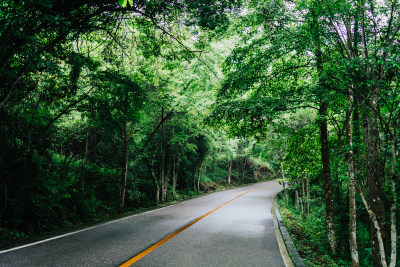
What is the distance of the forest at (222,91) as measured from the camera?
183 inches

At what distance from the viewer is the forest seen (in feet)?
15.3

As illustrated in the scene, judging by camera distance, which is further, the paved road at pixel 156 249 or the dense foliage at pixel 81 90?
the dense foliage at pixel 81 90

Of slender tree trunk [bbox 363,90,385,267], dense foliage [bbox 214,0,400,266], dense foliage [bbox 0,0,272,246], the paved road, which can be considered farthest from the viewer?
dense foliage [bbox 0,0,272,246]

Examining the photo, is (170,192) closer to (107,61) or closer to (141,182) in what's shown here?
(141,182)

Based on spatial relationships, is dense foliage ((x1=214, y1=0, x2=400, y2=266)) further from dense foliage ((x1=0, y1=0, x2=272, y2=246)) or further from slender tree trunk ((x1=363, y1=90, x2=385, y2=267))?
dense foliage ((x1=0, y1=0, x2=272, y2=246))

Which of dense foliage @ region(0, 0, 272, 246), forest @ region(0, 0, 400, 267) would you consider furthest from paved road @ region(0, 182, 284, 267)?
dense foliage @ region(0, 0, 272, 246)

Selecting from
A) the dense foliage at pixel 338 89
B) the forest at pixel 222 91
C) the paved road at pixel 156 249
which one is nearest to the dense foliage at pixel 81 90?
the forest at pixel 222 91

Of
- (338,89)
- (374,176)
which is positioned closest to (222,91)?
(338,89)

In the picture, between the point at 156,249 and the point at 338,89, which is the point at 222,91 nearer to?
the point at 338,89

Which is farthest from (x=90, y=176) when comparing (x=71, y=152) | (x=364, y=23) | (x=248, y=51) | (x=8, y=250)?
(x=364, y=23)

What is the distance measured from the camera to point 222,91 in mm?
7188

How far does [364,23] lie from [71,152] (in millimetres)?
12602

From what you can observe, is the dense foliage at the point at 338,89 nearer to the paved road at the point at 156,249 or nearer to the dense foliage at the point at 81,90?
the dense foliage at the point at 81,90

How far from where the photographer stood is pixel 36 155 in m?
8.38
